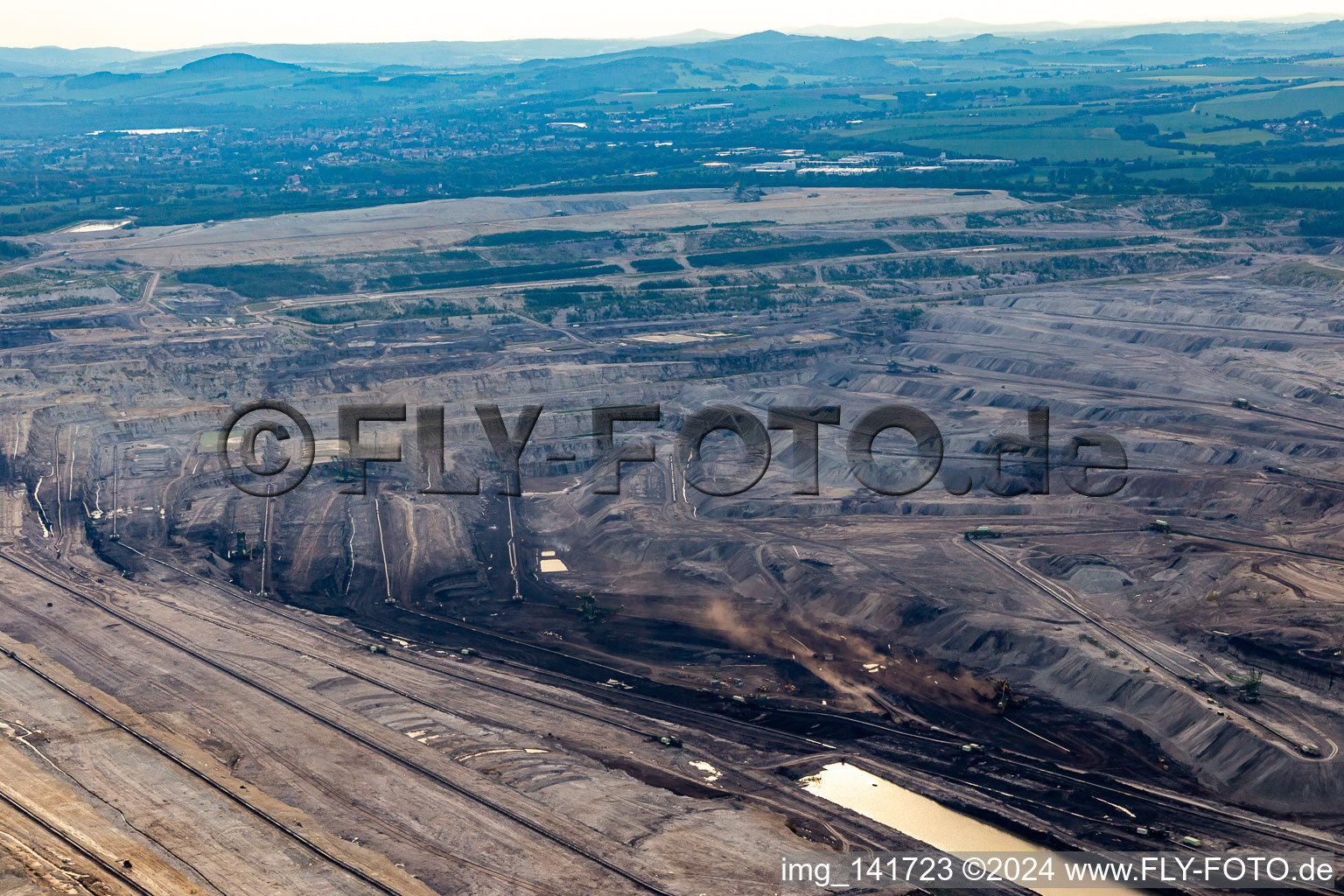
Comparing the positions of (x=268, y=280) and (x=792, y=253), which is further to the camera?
(x=792, y=253)

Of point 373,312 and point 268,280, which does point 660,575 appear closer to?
point 373,312

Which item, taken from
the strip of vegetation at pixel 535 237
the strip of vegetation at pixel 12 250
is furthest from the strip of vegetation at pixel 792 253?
the strip of vegetation at pixel 12 250

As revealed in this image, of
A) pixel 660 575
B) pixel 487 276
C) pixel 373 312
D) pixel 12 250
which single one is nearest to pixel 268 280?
pixel 373 312

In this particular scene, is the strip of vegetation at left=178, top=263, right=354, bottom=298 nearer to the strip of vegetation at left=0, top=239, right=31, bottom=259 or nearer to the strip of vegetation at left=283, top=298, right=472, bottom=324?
the strip of vegetation at left=283, top=298, right=472, bottom=324

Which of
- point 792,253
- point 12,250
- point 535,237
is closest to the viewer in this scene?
point 792,253

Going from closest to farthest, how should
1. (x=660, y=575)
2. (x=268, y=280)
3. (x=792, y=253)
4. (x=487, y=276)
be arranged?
(x=660, y=575), (x=268, y=280), (x=487, y=276), (x=792, y=253)

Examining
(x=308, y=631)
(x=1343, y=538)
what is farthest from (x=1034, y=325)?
(x=308, y=631)

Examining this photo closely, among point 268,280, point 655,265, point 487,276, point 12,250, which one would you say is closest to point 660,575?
point 487,276

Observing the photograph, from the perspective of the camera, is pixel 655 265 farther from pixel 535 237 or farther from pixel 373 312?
pixel 373 312

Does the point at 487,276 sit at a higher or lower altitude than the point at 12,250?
lower

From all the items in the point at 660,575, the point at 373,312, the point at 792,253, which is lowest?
the point at 660,575

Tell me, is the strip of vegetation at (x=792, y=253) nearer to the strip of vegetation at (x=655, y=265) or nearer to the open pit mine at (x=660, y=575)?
the strip of vegetation at (x=655, y=265)
